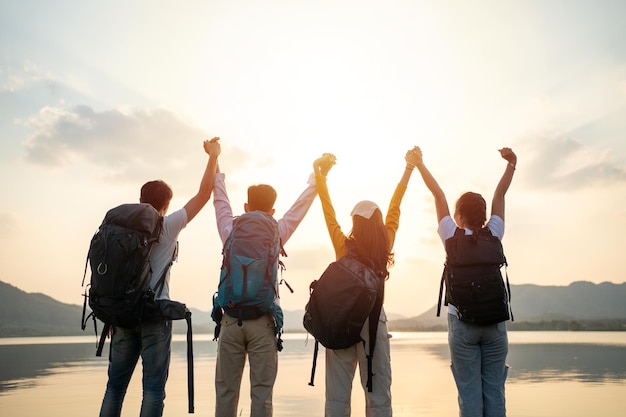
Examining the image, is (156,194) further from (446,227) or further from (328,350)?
(446,227)

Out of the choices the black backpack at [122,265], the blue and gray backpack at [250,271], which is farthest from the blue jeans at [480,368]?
the black backpack at [122,265]

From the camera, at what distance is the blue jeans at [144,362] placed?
506cm

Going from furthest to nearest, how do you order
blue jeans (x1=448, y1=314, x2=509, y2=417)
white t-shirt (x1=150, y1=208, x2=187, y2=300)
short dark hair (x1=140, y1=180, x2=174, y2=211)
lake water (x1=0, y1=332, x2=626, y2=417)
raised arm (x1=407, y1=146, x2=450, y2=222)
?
lake water (x1=0, y1=332, x2=626, y2=417) → raised arm (x1=407, y1=146, x2=450, y2=222) → short dark hair (x1=140, y1=180, x2=174, y2=211) → white t-shirt (x1=150, y1=208, x2=187, y2=300) → blue jeans (x1=448, y1=314, x2=509, y2=417)

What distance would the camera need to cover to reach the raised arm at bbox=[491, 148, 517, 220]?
6.00m

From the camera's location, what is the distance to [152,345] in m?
5.12

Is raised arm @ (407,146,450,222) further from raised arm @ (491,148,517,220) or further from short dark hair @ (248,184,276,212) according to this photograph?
short dark hair @ (248,184,276,212)

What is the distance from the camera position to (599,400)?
12.9 m

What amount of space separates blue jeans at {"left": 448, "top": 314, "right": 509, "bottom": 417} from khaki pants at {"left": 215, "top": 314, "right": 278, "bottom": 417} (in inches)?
75.7

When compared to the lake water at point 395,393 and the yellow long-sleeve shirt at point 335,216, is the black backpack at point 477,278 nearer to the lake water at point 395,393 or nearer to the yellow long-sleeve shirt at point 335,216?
the yellow long-sleeve shirt at point 335,216

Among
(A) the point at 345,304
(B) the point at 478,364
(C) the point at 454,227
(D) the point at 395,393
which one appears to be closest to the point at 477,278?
(C) the point at 454,227

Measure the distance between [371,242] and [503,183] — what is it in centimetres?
198

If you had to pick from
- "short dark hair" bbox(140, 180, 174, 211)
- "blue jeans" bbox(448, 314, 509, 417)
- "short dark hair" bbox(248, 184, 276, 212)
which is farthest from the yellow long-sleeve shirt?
"short dark hair" bbox(140, 180, 174, 211)

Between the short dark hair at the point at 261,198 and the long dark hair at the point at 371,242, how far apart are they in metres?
0.97

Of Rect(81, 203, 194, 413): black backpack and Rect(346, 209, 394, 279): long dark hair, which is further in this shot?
Rect(346, 209, 394, 279): long dark hair
